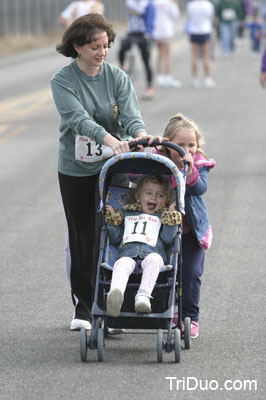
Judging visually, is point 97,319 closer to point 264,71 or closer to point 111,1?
point 264,71

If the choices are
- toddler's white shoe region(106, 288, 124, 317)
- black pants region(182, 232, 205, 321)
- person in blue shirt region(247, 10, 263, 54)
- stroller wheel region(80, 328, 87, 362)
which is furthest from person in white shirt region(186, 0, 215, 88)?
toddler's white shoe region(106, 288, 124, 317)

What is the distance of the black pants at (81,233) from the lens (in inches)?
Answer: 273

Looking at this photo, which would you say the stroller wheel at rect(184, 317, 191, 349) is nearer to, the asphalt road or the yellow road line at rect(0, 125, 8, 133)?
the asphalt road

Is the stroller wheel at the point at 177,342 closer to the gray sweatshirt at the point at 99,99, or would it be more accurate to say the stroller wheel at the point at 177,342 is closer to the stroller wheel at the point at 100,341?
the stroller wheel at the point at 100,341

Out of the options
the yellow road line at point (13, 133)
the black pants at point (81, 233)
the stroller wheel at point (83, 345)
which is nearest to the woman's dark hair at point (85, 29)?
the black pants at point (81, 233)

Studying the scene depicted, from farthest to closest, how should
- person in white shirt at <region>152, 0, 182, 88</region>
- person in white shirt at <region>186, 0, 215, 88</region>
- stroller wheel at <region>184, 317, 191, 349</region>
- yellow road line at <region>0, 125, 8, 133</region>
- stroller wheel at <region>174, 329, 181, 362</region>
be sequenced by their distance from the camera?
person in white shirt at <region>152, 0, 182, 88</region> → person in white shirt at <region>186, 0, 215, 88</region> → yellow road line at <region>0, 125, 8, 133</region> → stroller wheel at <region>184, 317, 191, 349</region> → stroller wheel at <region>174, 329, 181, 362</region>

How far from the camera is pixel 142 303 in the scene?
19.9ft

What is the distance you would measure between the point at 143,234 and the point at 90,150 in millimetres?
711

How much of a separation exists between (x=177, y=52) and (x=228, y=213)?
27371 mm

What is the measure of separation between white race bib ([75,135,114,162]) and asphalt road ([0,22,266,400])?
111 centimetres

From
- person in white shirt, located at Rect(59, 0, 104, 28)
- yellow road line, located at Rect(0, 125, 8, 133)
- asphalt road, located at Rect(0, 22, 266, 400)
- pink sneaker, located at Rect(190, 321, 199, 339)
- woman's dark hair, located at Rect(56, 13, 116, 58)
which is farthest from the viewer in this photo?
person in white shirt, located at Rect(59, 0, 104, 28)

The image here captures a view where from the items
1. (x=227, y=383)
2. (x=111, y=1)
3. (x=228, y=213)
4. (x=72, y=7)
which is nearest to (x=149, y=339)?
(x=227, y=383)

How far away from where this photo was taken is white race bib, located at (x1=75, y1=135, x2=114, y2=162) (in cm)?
668

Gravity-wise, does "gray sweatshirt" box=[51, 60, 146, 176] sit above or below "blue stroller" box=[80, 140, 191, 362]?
above
